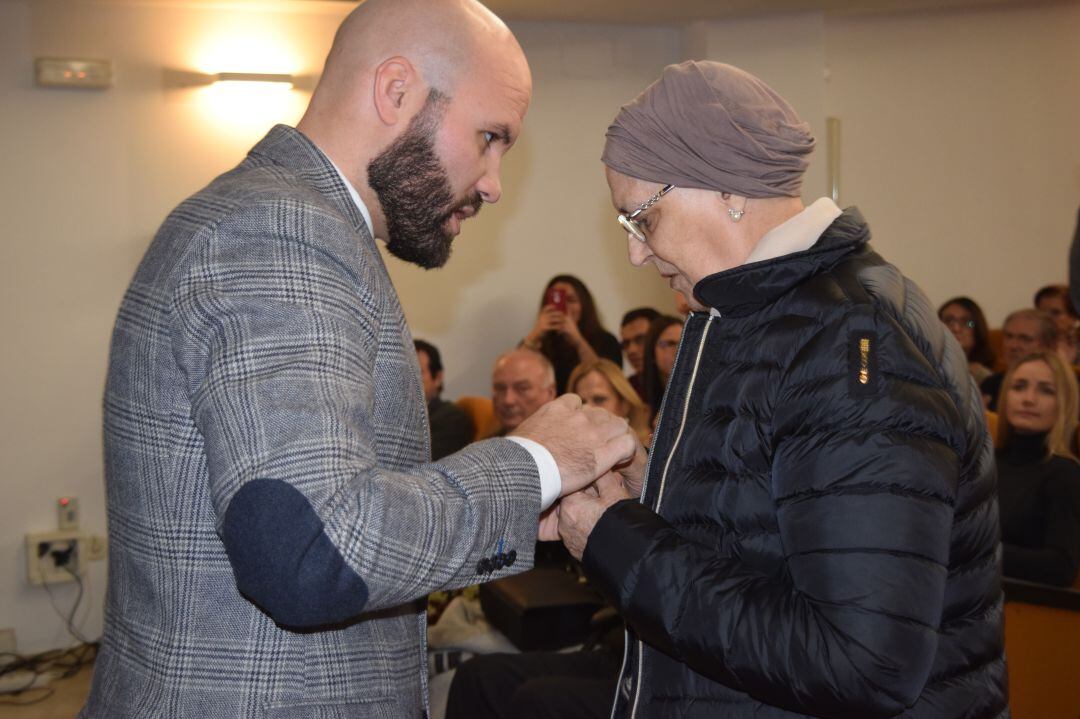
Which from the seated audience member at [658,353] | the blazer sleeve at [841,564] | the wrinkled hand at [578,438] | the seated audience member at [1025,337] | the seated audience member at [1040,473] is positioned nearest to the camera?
the blazer sleeve at [841,564]

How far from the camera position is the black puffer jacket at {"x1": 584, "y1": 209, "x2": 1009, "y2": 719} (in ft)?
3.83

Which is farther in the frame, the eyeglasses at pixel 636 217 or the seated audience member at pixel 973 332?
the seated audience member at pixel 973 332

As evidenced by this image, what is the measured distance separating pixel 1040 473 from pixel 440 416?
2.75 meters

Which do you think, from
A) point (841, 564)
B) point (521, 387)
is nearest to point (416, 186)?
point (841, 564)

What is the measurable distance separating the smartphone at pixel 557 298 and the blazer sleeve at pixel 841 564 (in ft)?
15.1

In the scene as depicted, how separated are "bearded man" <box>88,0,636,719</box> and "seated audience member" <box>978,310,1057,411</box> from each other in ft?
15.3

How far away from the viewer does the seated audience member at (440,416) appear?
5035 mm

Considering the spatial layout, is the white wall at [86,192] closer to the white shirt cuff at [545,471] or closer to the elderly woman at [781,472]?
the elderly woman at [781,472]

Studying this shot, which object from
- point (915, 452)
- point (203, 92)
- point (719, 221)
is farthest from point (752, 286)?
point (203, 92)

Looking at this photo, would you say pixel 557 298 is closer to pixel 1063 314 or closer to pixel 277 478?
pixel 1063 314

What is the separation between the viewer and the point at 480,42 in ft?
4.50

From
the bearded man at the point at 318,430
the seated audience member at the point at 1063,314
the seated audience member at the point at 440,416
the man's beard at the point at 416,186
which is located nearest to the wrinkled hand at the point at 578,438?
the bearded man at the point at 318,430

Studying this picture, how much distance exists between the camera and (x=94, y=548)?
5.24 meters

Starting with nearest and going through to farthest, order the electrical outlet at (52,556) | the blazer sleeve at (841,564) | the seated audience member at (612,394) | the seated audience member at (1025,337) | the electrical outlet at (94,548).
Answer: the blazer sleeve at (841,564) < the seated audience member at (612,394) < the electrical outlet at (52,556) < the electrical outlet at (94,548) < the seated audience member at (1025,337)
